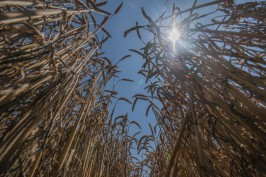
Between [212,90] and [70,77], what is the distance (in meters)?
0.62

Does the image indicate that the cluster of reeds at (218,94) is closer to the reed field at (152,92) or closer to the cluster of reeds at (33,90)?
the reed field at (152,92)

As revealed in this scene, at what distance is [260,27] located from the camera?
110 cm

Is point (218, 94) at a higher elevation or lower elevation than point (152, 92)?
lower

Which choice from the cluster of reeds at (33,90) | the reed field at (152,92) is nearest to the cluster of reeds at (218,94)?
the reed field at (152,92)

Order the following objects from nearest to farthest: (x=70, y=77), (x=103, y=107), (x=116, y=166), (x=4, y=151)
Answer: (x=4, y=151)
(x=70, y=77)
(x=103, y=107)
(x=116, y=166)

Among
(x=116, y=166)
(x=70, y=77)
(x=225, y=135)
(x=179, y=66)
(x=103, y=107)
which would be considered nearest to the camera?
(x=225, y=135)

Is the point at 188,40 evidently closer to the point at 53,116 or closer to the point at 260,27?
the point at 260,27

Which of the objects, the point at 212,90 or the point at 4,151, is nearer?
the point at 4,151

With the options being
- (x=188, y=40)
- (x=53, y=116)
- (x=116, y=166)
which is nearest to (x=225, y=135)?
(x=188, y=40)

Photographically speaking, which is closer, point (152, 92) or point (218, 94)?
point (218, 94)

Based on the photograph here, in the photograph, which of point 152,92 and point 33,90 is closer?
point 33,90

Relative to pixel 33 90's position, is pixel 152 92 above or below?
above

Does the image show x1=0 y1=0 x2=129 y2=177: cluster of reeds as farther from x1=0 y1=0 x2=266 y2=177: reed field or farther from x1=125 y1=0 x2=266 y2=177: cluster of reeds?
x1=125 y1=0 x2=266 y2=177: cluster of reeds

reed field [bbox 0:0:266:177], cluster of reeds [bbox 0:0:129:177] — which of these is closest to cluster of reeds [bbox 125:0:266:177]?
reed field [bbox 0:0:266:177]
